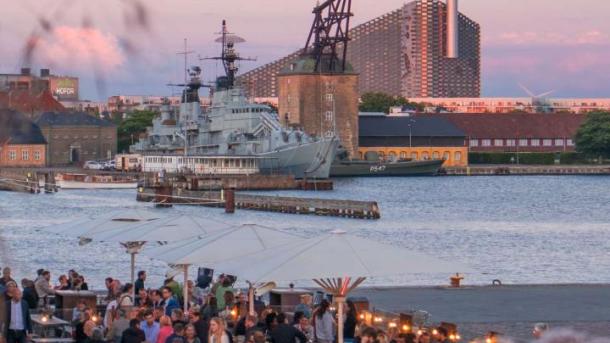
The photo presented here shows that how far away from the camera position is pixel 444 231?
61594mm

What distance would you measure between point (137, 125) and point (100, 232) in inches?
5219

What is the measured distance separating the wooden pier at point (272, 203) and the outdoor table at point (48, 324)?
50815 millimetres

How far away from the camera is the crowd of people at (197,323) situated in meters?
14.2

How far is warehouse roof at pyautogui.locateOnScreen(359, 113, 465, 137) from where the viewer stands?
140 meters

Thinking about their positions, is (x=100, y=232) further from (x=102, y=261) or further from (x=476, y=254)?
(x=476, y=254)

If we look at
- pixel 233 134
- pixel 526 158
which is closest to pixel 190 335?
pixel 233 134

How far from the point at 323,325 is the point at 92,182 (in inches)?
3471

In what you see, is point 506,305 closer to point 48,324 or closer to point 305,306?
point 305,306

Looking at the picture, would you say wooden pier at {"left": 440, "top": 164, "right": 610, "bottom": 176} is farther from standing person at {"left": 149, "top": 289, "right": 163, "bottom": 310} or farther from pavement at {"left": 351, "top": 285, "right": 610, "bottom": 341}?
standing person at {"left": 149, "top": 289, "right": 163, "bottom": 310}

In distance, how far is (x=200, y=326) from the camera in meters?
15.1

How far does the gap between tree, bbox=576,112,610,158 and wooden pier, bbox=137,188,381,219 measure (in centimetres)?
6109

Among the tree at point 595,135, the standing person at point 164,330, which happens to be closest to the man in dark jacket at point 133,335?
the standing person at point 164,330

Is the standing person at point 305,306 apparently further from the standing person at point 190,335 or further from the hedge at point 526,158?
the hedge at point 526,158

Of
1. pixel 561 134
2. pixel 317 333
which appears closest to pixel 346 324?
pixel 317 333
